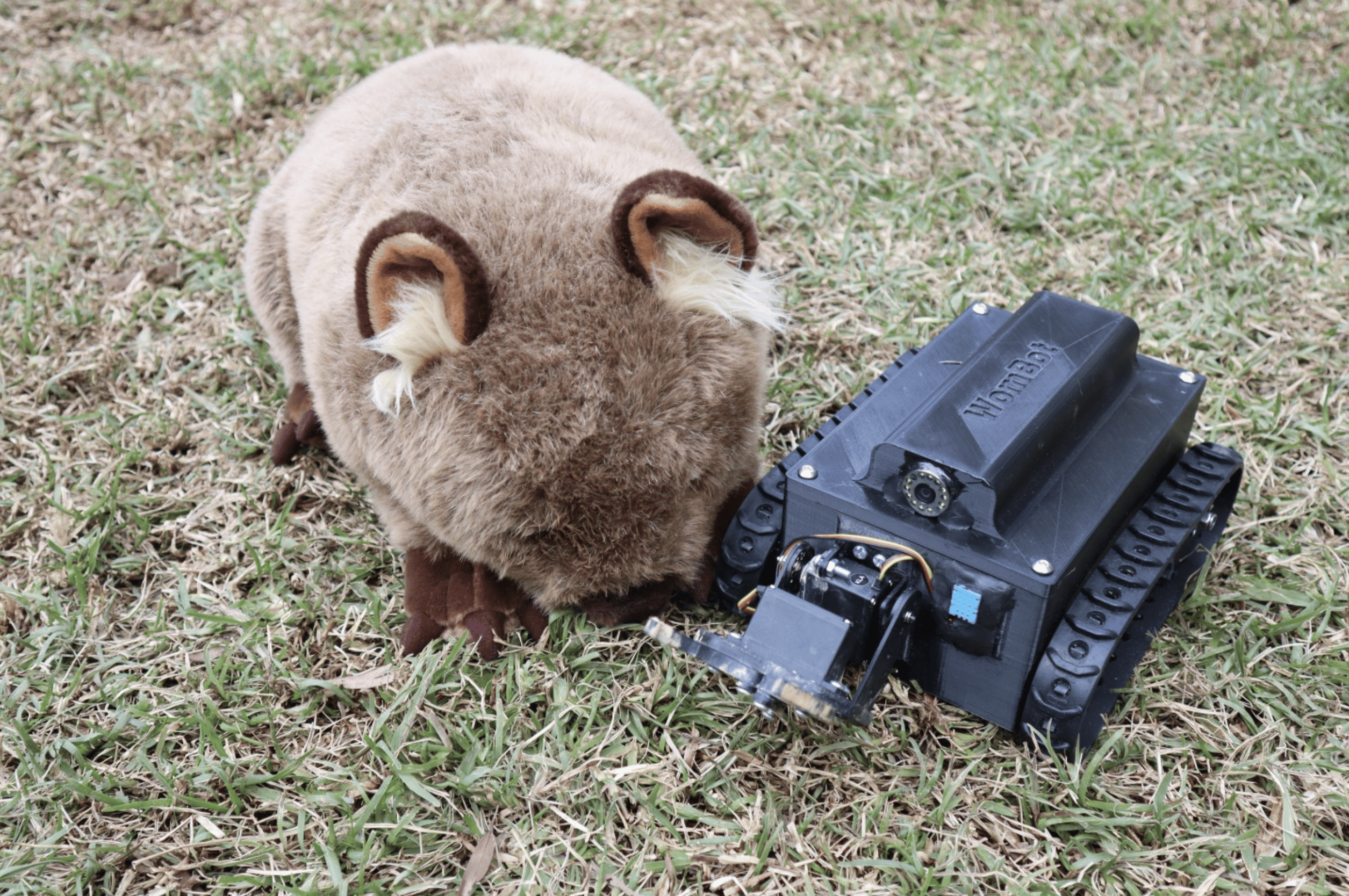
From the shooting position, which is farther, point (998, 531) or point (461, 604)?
point (461, 604)

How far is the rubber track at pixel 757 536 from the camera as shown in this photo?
7.13 feet

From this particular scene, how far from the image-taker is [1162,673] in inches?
85.9

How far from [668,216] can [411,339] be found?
1.82 feet

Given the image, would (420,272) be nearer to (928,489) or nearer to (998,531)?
(928,489)

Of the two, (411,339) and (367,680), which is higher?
(411,339)

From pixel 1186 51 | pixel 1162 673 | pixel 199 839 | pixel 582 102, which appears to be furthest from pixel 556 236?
pixel 1186 51

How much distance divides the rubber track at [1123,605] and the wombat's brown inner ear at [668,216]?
0.99 m

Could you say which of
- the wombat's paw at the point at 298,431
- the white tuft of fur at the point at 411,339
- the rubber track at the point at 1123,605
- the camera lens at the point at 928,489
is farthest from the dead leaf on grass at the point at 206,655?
the rubber track at the point at 1123,605

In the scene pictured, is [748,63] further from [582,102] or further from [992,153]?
[582,102]

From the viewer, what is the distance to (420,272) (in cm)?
196

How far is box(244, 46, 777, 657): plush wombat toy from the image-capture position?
6.39ft

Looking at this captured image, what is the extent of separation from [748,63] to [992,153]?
111 centimetres

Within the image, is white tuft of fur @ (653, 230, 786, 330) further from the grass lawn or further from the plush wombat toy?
the grass lawn

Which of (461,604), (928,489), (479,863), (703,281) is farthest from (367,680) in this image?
(928,489)
